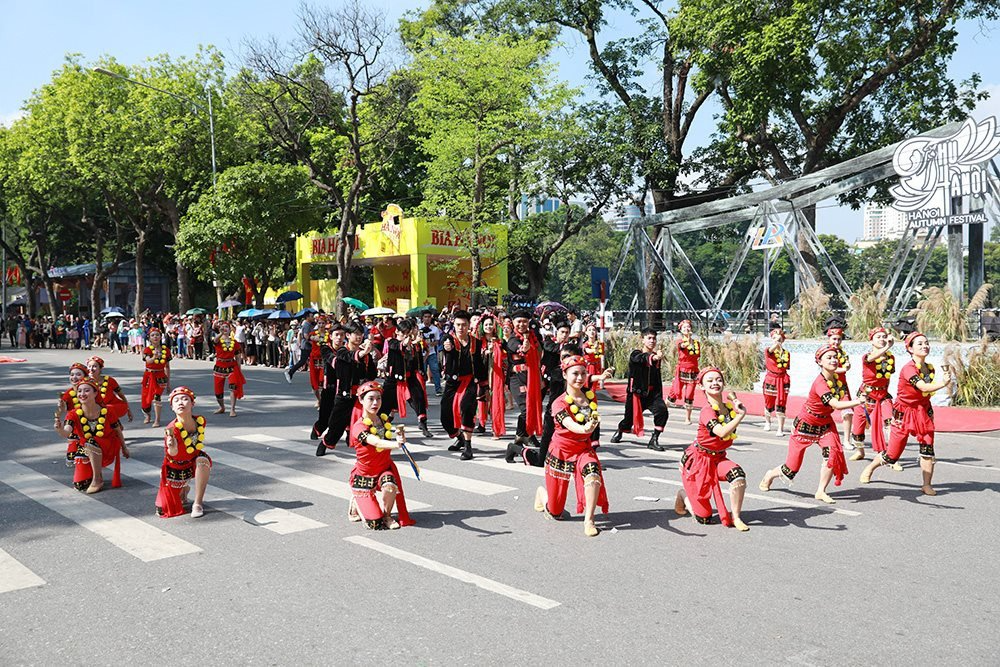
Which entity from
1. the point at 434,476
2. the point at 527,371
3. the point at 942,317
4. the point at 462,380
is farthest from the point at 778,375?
the point at 942,317

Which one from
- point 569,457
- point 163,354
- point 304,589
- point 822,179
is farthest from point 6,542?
point 822,179

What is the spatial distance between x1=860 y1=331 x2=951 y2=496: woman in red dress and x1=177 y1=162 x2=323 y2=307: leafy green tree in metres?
27.5

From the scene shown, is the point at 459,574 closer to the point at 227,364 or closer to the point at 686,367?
the point at 686,367

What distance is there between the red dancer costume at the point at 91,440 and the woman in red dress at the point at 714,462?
5.61 meters

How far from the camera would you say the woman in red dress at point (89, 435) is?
8500mm

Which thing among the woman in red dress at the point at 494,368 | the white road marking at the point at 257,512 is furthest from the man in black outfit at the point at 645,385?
the white road marking at the point at 257,512

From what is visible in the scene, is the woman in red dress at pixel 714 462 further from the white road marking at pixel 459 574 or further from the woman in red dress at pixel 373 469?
the woman in red dress at pixel 373 469

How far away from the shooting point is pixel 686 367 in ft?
44.5

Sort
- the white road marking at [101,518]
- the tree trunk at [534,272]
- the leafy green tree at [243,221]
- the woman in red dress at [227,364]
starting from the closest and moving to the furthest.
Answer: the white road marking at [101,518], the woman in red dress at [227,364], the leafy green tree at [243,221], the tree trunk at [534,272]

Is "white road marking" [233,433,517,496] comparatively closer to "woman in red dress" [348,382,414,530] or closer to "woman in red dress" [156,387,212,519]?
"woman in red dress" [348,382,414,530]

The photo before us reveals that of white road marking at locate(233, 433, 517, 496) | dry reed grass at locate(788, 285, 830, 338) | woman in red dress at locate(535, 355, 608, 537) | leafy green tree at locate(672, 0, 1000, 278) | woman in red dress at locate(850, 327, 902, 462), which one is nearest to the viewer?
woman in red dress at locate(535, 355, 608, 537)

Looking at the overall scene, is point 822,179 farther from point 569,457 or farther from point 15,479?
point 15,479

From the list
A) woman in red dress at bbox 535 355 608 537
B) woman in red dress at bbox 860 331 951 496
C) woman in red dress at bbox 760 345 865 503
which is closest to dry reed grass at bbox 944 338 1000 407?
woman in red dress at bbox 860 331 951 496

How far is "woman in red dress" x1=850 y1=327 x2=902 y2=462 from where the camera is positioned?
9.54m
